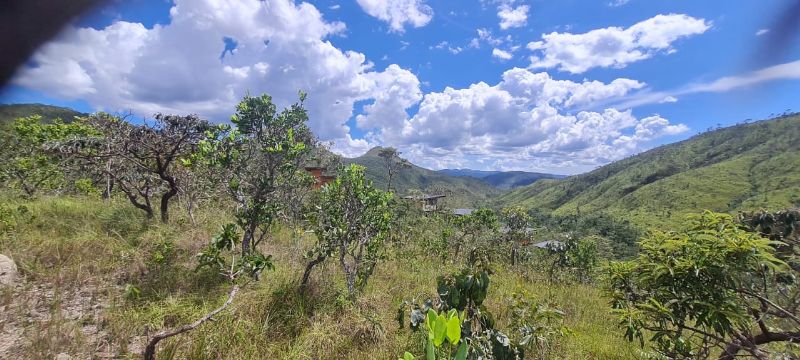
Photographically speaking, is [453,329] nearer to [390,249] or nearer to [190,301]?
[190,301]

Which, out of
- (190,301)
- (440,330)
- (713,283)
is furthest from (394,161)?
(440,330)

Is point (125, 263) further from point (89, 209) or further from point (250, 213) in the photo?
point (89, 209)

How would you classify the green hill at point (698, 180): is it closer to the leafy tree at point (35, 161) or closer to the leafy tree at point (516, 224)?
the leafy tree at point (516, 224)

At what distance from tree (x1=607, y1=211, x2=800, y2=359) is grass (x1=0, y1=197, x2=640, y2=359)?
134 centimetres

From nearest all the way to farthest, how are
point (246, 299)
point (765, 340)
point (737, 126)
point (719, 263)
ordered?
1. point (719, 263)
2. point (765, 340)
3. point (246, 299)
4. point (737, 126)

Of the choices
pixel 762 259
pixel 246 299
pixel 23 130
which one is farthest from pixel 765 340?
pixel 23 130

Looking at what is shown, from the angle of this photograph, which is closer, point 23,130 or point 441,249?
point 23,130

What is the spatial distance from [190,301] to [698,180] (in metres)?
141

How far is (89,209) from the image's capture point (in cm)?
701

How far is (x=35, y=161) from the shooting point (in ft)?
28.6

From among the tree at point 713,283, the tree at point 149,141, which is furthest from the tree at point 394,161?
the tree at point 713,283

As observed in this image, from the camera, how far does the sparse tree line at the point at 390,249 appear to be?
105 inches

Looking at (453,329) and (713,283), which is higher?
(453,329)

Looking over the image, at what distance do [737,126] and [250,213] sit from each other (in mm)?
220673
